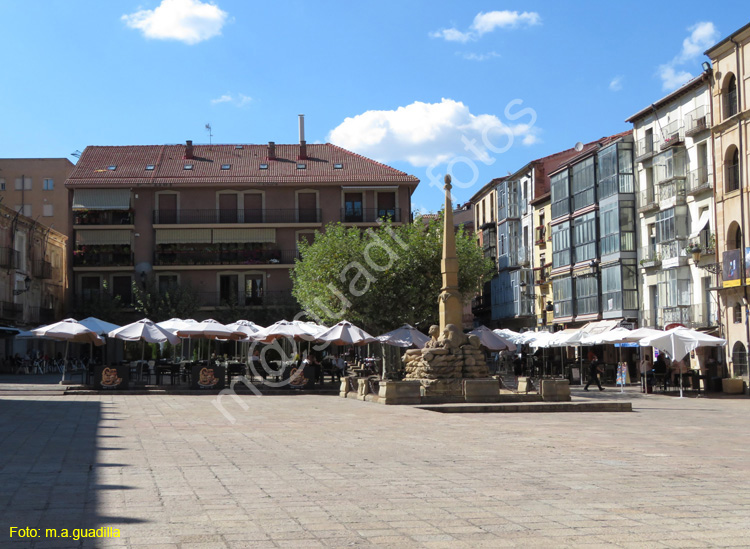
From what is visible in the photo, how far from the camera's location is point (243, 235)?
59125 millimetres

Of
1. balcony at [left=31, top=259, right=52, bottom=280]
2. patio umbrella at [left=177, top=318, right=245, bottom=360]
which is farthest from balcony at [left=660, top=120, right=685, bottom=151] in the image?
balcony at [left=31, top=259, right=52, bottom=280]

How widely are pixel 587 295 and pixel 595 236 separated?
11.2 feet

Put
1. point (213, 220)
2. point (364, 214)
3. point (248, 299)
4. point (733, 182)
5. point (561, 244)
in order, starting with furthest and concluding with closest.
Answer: point (364, 214)
point (213, 220)
point (248, 299)
point (561, 244)
point (733, 182)

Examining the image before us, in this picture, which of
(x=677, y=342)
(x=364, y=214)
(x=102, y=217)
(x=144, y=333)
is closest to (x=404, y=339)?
(x=144, y=333)

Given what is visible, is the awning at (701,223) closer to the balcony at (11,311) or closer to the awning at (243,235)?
the awning at (243,235)

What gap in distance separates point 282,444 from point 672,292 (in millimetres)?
31268

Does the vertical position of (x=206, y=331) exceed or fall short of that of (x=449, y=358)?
it exceeds it

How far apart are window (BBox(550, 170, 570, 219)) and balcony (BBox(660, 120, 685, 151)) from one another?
414 inches

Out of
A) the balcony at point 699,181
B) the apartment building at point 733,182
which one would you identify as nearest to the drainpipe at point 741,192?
the apartment building at point 733,182

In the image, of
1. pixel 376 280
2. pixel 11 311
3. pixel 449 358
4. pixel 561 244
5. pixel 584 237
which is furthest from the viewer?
pixel 561 244

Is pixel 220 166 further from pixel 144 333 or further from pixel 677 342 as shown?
pixel 677 342

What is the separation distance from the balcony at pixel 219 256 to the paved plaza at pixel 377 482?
40923 millimetres

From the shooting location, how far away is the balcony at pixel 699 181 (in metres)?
37.7

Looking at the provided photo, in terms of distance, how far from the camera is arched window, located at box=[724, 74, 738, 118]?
35.2 metres
